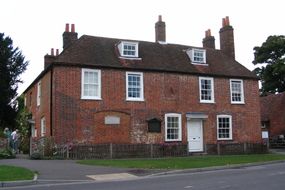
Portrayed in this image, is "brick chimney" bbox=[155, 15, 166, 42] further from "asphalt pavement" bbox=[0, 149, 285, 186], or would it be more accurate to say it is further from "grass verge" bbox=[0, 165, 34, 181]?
"grass verge" bbox=[0, 165, 34, 181]

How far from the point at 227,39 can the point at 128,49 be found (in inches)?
406

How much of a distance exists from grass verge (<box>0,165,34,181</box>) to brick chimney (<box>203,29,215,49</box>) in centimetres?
2355

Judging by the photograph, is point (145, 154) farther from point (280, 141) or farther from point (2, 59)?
point (2, 59)

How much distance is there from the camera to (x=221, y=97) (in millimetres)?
32312

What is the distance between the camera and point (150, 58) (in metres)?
30.9

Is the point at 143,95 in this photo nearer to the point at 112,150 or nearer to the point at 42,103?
the point at 112,150

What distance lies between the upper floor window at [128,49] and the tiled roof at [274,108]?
19.8 meters

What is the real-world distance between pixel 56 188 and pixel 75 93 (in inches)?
527

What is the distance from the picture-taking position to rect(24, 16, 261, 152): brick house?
27094 millimetres

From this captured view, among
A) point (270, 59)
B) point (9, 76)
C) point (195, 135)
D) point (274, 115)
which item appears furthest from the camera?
point (270, 59)

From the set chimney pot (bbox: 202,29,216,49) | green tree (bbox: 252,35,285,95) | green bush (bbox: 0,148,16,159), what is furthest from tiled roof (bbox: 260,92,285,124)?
green bush (bbox: 0,148,16,159)

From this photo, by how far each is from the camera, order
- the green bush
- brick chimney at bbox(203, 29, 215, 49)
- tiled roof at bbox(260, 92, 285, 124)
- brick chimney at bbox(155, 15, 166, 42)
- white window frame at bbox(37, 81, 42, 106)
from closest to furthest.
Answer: the green bush, white window frame at bbox(37, 81, 42, 106), brick chimney at bbox(155, 15, 166, 42), brick chimney at bbox(203, 29, 215, 49), tiled roof at bbox(260, 92, 285, 124)

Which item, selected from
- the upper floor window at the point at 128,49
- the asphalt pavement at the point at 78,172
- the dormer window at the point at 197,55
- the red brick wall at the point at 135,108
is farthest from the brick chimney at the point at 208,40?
the asphalt pavement at the point at 78,172

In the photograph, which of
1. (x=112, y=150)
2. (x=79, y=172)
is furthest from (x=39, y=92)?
(x=79, y=172)
